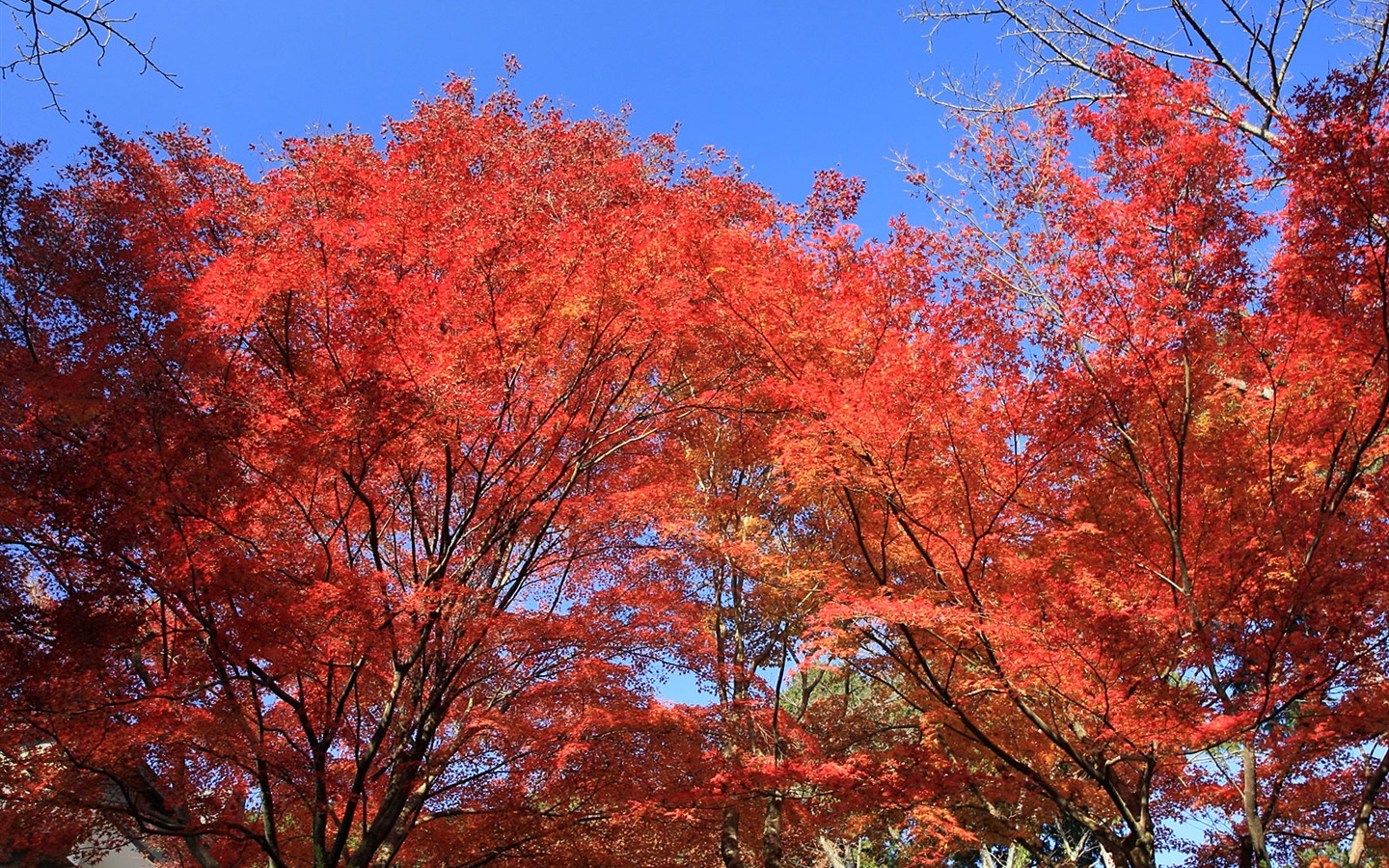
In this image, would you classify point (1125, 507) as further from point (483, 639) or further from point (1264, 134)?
point (483, 639)

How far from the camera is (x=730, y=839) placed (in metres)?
10.7

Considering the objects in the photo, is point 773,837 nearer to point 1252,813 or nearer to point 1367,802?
point 1252,813

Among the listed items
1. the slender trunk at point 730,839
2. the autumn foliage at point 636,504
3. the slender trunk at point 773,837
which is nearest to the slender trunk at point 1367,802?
the autumn foliage at point 636,504

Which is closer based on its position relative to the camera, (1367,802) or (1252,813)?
(1252,813)

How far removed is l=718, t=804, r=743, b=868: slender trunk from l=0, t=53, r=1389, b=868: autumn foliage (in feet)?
Result: 0.14

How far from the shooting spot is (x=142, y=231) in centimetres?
962

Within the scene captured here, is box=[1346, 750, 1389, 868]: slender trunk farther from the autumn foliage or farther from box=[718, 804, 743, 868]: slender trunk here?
box=[718, 804, 743, 868]: slender trunk

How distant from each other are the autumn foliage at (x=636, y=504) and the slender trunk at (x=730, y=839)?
0.04m

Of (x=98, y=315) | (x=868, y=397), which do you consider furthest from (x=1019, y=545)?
(x=98, y=315)

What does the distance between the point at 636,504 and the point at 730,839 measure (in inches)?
164

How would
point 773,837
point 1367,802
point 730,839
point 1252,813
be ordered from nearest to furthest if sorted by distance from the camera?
point 1252,813, point 1367,802, point 773,837, point 730,839

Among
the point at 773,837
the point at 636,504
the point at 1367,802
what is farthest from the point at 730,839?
the point at 1367,802

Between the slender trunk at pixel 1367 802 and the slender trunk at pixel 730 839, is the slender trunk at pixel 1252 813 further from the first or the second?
the slender trunk at pixel 730 839

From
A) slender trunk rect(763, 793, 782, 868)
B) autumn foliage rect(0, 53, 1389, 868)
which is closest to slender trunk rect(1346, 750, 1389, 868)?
autumn foliage rect(0, 53, 1389, 868)
